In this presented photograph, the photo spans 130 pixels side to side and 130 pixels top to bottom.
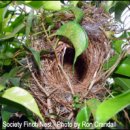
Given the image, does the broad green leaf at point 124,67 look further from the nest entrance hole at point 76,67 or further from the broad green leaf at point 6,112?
the broad green leaf at point 6,112

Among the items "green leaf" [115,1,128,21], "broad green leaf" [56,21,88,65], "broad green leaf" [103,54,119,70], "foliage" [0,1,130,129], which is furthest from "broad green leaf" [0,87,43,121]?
"green leaf" [115,1,128,21]

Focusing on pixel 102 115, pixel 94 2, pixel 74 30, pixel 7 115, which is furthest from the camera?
pixel 94 2

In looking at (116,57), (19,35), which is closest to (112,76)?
(116,57)

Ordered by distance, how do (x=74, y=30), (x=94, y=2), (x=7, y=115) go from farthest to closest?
(x=94, y=2)
(x=7, y=115)
(x=74, y=30)

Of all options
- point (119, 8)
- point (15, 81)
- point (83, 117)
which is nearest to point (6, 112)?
point (15, 81)

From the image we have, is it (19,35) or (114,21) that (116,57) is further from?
(19,35)

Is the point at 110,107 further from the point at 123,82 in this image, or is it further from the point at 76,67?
the point at 76,67
